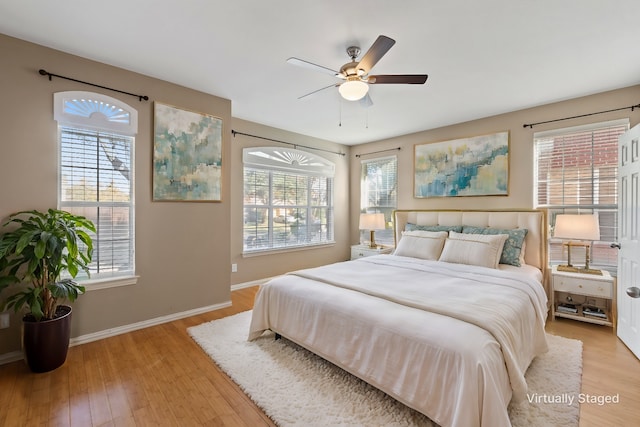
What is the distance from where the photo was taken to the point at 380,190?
18.3ft

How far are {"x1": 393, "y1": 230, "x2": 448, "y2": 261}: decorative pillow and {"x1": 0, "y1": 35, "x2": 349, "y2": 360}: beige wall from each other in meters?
2.38

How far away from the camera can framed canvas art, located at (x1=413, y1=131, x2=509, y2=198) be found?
3998 mm

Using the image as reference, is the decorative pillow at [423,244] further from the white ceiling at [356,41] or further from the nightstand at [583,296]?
the white ceiling at [356,41]

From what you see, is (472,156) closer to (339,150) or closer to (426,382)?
(339,150)

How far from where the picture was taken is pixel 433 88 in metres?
3.19

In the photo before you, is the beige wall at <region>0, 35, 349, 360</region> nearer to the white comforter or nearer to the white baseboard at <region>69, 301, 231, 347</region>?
the white baseboard at <region>69, 301, 231, 347</region>

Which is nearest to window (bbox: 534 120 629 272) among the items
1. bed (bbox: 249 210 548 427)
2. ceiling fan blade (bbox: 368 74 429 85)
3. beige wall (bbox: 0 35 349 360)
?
bed (bbox: 249 210 548 427)

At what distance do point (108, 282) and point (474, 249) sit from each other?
389 cm

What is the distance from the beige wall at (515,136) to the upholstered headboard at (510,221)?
0.65ft

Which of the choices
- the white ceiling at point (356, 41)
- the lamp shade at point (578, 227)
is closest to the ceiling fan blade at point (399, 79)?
the white ceiling at point (356, 41)

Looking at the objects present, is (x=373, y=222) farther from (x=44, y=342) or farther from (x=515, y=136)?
(x=44, y=342)

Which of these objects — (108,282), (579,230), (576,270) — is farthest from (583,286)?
(108,282)

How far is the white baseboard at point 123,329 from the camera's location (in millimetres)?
2350

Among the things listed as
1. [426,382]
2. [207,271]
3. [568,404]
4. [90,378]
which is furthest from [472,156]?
[90,378]
